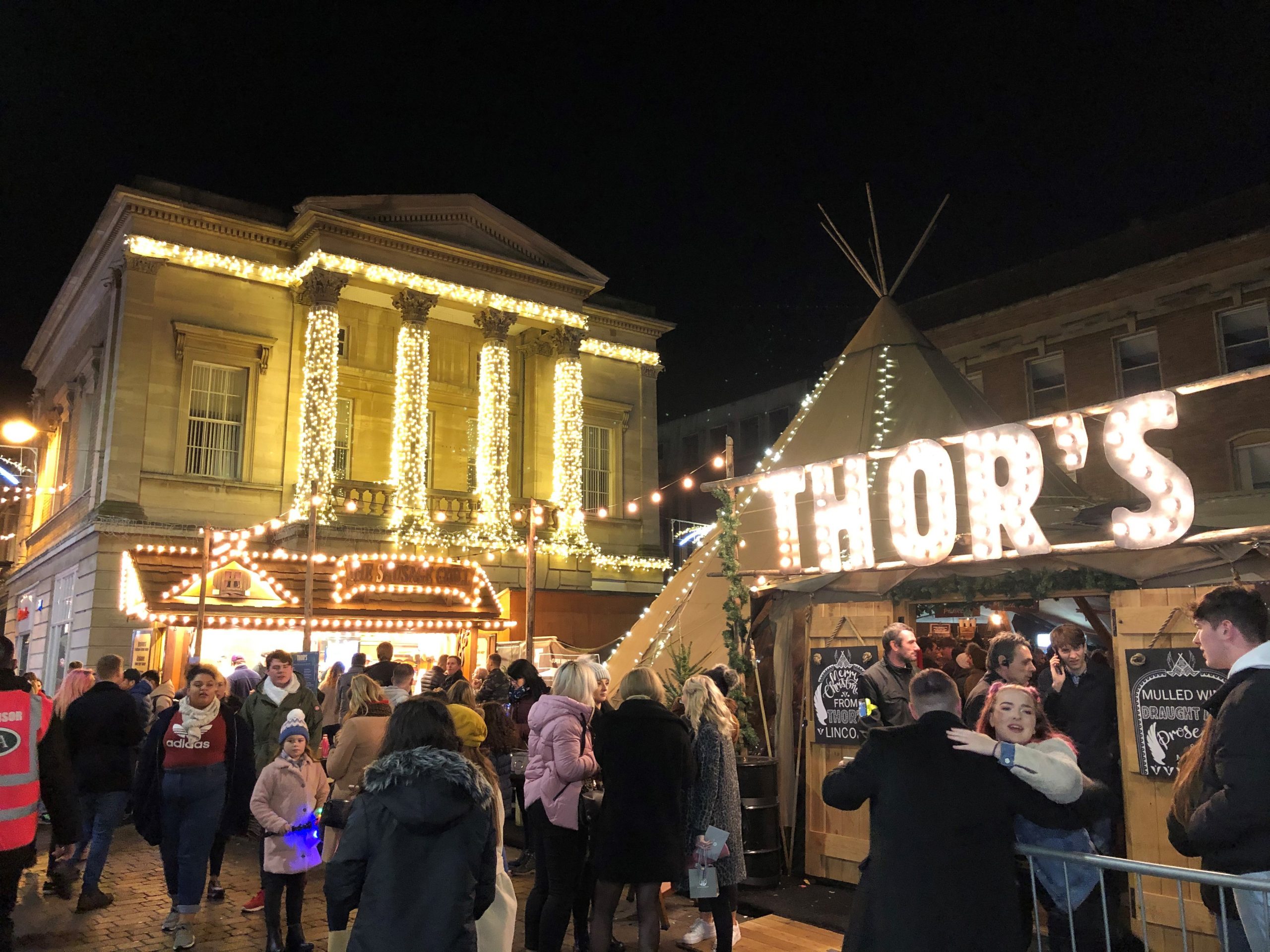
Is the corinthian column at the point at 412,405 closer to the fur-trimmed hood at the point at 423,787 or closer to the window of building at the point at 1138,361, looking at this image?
the window of building at the point at 1138,361

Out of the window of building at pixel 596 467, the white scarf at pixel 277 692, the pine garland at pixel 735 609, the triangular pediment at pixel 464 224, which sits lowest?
the white scarf at pixel 277 692

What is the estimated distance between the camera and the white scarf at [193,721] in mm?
6645

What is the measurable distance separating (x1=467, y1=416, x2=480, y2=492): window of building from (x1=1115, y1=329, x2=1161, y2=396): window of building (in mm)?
17692

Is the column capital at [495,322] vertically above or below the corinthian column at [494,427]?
above

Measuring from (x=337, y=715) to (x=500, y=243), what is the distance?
17.6 metres

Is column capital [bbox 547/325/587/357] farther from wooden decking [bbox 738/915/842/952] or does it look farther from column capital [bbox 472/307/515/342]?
wooden decking [bbox 738/915/842/952]

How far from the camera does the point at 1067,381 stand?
79.9ft

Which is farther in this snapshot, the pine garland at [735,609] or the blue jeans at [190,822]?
the pine garland at [735,609]

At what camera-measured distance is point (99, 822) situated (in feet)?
25.8

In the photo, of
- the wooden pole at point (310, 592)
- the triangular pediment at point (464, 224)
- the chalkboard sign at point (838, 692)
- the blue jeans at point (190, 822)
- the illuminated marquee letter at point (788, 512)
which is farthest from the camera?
the triangular pediment at point (464, 224)

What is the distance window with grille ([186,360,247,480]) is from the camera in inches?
891

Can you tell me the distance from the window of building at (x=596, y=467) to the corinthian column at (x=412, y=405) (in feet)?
19.5

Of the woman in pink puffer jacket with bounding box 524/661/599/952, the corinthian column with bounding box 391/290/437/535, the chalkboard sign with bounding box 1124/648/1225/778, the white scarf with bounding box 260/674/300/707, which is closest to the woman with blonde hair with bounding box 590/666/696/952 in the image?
the woman in pink puffer jacket with bounding box 524/661/599/952

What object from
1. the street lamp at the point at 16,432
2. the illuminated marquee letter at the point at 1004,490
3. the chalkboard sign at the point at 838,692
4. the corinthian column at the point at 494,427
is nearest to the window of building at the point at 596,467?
the corinthian column at the point at 494,427
